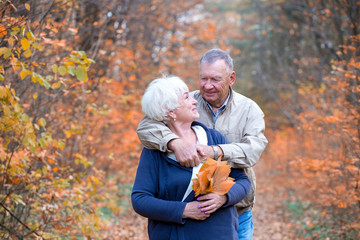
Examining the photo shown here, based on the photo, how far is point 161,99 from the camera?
8.74 ft

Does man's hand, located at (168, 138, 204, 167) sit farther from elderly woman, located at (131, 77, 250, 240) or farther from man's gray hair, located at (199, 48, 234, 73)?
man's gray hair, located at (199, 48, 234, 73)

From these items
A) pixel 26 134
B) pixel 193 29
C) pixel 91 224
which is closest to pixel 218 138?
pixel 26 134

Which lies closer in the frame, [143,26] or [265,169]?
[143,26]

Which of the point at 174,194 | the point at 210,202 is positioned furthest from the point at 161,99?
the point at 210,202

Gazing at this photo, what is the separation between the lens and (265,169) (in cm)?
1748

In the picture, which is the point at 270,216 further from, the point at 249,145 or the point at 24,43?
the point at 24,43

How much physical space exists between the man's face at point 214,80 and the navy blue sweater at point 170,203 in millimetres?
880

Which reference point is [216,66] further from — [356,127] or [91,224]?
[356,127]

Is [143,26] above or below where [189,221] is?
above

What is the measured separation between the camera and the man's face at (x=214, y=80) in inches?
130

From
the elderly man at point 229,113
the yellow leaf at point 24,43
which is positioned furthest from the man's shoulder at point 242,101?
the yellow leaf at point 24,43

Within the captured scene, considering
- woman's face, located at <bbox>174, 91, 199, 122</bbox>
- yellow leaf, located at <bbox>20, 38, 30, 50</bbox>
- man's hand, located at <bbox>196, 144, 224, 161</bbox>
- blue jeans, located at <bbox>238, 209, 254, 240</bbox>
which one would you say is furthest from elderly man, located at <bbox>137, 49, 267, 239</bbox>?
yellow leaf, located at <bbox>20, 38, 30, 50</bbox>

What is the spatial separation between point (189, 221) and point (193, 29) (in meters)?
12.6

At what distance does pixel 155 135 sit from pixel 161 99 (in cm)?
24
